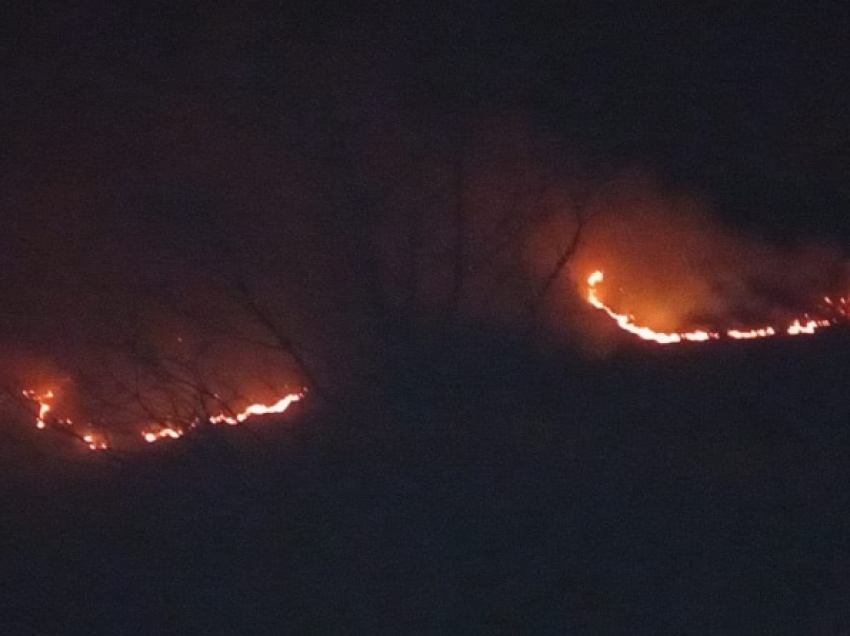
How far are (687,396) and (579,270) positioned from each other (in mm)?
1470

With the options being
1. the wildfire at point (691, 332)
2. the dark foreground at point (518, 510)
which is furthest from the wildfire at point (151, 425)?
the wildfire at point (691, 332)

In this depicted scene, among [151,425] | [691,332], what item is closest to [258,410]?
[151,425]

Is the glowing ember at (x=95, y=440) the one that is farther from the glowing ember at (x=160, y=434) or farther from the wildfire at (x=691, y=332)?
the wildfire at (x=691, y=332)

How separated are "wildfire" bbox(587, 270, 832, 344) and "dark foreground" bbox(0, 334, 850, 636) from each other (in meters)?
0.20

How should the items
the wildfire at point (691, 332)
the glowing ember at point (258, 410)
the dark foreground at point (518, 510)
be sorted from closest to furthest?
the dark foreground at point (518, 510) < the wildfire at point (691, 332) < the glowing ember at point (258, 410)

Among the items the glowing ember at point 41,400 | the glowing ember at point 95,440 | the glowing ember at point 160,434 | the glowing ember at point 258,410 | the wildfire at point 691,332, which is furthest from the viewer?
the glowing ember at point 41,400

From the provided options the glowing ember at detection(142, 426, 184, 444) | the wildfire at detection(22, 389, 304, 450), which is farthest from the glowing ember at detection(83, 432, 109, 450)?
the glowing ember at detection(142, 426, 184, 444)

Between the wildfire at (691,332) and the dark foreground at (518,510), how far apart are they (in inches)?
8.1

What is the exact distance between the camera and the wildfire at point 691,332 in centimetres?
1059

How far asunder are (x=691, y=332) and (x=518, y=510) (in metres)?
2.21

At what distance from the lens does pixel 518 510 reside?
9.53 m

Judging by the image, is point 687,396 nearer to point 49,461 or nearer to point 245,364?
point 245,364

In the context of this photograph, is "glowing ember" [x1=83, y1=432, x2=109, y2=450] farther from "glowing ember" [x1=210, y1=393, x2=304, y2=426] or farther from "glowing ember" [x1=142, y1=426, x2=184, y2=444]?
"glowing ember" [x1=210, y1=393, x2=304, y2=426]

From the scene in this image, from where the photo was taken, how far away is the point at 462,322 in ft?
36.3
